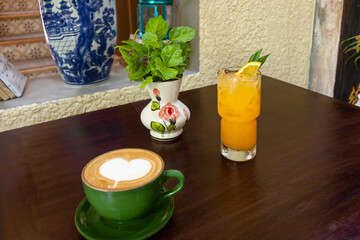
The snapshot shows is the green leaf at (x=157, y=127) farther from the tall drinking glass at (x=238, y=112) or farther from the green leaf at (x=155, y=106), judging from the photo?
the tall drinking glass at (x=238, y=112)

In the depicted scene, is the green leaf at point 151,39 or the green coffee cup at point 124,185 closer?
the green coffee cup at point 124,185

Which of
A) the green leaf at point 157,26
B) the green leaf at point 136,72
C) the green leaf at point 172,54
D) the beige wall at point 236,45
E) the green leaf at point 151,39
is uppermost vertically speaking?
the green leaf at point 157,26

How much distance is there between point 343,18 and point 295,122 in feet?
→ 3.87

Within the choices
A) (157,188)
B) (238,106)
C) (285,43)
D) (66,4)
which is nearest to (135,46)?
(238,106)

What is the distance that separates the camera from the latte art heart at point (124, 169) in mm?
554

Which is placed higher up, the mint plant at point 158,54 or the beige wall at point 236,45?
the mint plant at point 158,54

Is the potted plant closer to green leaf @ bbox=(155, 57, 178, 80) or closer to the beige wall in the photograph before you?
green leaf @ bbox=(155, 57, 178, 80)

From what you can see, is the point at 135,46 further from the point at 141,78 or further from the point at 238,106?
the point at 238,106

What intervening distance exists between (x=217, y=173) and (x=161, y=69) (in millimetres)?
277

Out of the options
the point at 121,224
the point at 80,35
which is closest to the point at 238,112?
the point at 121,224

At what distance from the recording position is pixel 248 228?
0.57 meters

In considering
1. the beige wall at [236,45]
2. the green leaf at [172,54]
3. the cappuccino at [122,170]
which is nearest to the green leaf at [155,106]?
the green leaf at [172,54]

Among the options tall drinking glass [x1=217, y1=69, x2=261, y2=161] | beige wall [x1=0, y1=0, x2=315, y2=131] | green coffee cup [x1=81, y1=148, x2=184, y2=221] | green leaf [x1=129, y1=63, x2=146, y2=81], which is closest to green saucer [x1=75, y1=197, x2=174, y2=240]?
green coffee cup [x1=81, y1=148, x2=184, y2=221]

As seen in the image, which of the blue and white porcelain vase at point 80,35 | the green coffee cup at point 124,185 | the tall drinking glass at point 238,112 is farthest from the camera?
the blue and white porcelain vase at point 80,35
